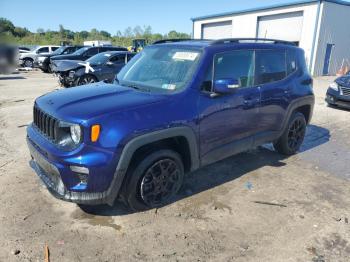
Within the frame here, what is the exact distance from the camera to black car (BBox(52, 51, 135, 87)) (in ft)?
37.9

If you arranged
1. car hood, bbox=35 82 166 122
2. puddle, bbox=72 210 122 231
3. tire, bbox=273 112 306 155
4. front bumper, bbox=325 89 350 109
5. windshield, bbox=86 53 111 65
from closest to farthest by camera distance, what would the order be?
car hood, bbox=35 82 166 122, puddle, bbox=72 210 122 231, tire, bbox=273 112 306 155, front bumper, bbox=325 89 350 109, windshield, bbox=86 53 111 65

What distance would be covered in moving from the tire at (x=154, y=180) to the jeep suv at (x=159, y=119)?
12 mm

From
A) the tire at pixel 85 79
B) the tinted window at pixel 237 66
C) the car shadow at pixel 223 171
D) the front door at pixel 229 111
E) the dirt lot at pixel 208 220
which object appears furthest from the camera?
the tire at pixel 85 79

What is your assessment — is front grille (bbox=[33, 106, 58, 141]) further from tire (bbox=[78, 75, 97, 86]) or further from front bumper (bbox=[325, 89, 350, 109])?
front bumper (bbox=[325, 89, 350, 109])

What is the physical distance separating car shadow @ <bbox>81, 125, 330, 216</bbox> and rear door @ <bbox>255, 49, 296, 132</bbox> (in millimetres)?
674

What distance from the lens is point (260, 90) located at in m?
4.59

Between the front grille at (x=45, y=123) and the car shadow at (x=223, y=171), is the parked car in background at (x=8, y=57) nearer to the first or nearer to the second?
the front grille at (x=45, y=123)

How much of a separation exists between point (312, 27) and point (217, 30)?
9150mm

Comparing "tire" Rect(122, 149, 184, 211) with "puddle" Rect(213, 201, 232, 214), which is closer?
"tire" Rect(122, 149, 184, 211)

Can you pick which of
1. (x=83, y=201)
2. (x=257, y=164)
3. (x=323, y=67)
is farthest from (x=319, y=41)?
(x=83, y=201)

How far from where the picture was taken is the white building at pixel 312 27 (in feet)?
65.4

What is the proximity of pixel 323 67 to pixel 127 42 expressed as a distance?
43243 mm

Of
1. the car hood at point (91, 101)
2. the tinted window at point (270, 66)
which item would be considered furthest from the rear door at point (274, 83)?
the car hood at point (91, 101)

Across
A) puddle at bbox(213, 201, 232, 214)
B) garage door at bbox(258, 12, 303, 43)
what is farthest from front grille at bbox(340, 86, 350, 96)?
garage door at bbox(258, 12, 303, 43)
